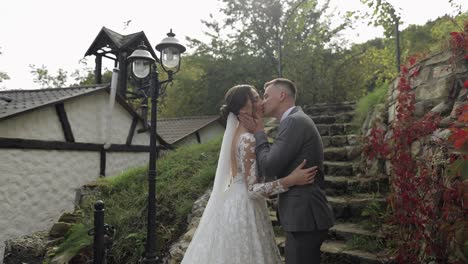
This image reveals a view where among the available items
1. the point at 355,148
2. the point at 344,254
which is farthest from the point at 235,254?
Answer: the point at 355,148

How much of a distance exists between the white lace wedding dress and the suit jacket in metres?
0.22

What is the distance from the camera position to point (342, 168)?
5105mm

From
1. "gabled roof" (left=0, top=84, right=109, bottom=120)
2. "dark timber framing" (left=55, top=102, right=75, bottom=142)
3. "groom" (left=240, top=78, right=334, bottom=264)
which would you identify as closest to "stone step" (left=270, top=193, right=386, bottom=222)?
"groom" (left=240, top=78, right=334, bottom=264)

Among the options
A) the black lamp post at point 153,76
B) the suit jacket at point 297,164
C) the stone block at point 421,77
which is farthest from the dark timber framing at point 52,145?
the stone block at point 421,77

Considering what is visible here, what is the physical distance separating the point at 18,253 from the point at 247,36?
12.2 metres

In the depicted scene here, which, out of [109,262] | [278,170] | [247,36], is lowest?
[109,262]

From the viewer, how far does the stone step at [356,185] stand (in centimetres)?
448

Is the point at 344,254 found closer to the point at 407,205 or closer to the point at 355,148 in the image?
the point at 407,205

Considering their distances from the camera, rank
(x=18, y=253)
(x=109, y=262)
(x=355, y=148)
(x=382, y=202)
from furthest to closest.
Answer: (x=18, y=253) → (x=355, y=148) → (x=109, y=262) → (x=382, y=202)

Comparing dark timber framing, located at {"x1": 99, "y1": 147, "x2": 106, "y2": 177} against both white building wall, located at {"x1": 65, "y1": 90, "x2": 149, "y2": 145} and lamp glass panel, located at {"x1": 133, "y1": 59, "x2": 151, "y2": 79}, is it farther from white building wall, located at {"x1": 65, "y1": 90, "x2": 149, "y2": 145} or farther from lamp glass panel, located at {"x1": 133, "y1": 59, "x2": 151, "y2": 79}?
lamp glass panel, located at {"x1": 133, "y1": 59, "x2": 151, "y2": 79}

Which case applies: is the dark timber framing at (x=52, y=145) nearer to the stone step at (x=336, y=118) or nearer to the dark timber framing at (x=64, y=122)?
the dark timber framing at (x=64, y=122)

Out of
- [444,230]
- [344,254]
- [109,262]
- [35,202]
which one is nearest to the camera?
[444,230]

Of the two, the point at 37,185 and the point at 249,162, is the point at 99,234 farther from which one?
the point at 37,185

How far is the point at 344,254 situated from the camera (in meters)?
3.38
